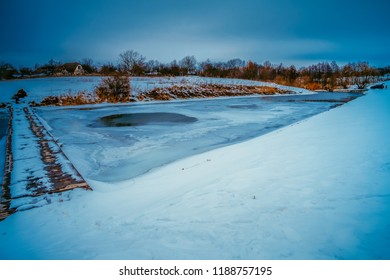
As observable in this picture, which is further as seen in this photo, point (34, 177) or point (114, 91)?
point (114, 91)

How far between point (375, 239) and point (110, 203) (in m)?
3.64

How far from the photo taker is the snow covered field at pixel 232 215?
8.49ft

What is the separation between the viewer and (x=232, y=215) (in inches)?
128

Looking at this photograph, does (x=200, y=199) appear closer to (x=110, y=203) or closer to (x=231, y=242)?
(x=231, y=242)

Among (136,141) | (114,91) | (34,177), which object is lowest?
(34,177)

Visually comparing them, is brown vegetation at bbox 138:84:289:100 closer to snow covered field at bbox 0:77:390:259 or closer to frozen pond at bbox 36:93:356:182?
frozen pond at bbox 36:93:356:182

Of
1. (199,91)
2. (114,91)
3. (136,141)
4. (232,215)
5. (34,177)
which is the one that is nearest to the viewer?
(232,215)

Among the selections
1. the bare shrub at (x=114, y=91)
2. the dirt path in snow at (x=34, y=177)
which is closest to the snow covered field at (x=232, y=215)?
the dirt path in snow at (x=34, y=177)

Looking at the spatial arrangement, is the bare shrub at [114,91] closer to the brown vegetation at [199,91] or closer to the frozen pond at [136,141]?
the brown vegetation at [199,91]

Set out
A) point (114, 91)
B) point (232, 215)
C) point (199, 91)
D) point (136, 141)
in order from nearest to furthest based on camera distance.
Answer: point (232, 215) → point (136, 141) → point (114, 91) → point (199, 91)

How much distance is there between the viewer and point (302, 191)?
358 cm

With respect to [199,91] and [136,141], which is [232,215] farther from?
[199,91]

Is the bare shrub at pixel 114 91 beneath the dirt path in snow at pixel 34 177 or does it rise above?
above

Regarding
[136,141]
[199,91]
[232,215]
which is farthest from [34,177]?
[199,91]
